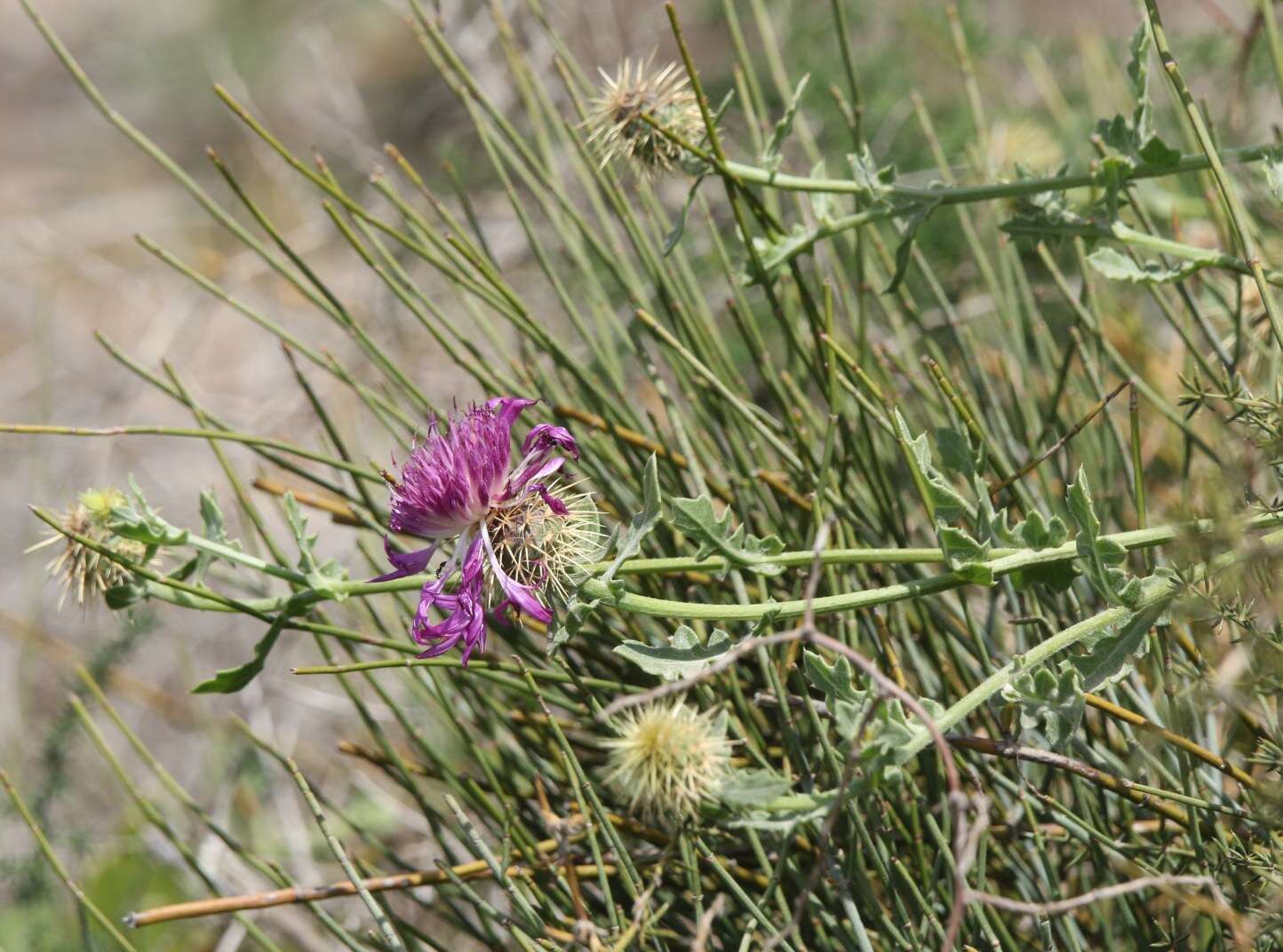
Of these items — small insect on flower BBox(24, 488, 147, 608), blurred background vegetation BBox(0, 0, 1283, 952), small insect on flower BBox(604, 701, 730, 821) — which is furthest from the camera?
blurred background vegetation BBox(0, 0, 1283, 952)

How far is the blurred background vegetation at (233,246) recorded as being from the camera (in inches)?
68.3

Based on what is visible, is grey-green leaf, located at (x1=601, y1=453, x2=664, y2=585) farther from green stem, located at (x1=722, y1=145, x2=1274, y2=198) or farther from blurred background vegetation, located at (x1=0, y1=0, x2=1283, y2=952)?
blurred background vegetation, located at (x1=0, y1=0, x2=1283, y2=952)

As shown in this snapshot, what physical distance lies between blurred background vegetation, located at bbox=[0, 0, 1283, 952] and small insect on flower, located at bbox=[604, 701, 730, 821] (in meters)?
0.54

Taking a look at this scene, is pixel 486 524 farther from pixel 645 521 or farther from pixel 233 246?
pixel 233 246

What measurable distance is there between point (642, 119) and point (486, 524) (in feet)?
1.15

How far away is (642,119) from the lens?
0.85m

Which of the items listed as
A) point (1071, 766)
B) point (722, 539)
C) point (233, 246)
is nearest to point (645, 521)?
point (722, 539)

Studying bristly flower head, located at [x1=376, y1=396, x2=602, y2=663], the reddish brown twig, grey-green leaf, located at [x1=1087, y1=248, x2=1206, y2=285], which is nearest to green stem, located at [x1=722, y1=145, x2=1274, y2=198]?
grey-green leaf, located at [x1=1087, y1=248, x2=1206, y2=285]

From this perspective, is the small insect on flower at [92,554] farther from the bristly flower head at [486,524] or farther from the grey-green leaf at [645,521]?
the grey-green leaf at [645,521]

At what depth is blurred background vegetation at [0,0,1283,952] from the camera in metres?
1.73

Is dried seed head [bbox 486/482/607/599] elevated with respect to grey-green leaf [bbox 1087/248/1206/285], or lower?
lower

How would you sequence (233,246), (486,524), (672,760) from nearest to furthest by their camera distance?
(672,760) → (486,524) → (233,246)

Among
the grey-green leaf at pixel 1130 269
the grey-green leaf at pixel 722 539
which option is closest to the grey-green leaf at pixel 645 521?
the grey-green leaf at pixel 722 539

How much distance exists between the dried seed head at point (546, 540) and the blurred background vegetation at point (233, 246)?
42 centimetres
